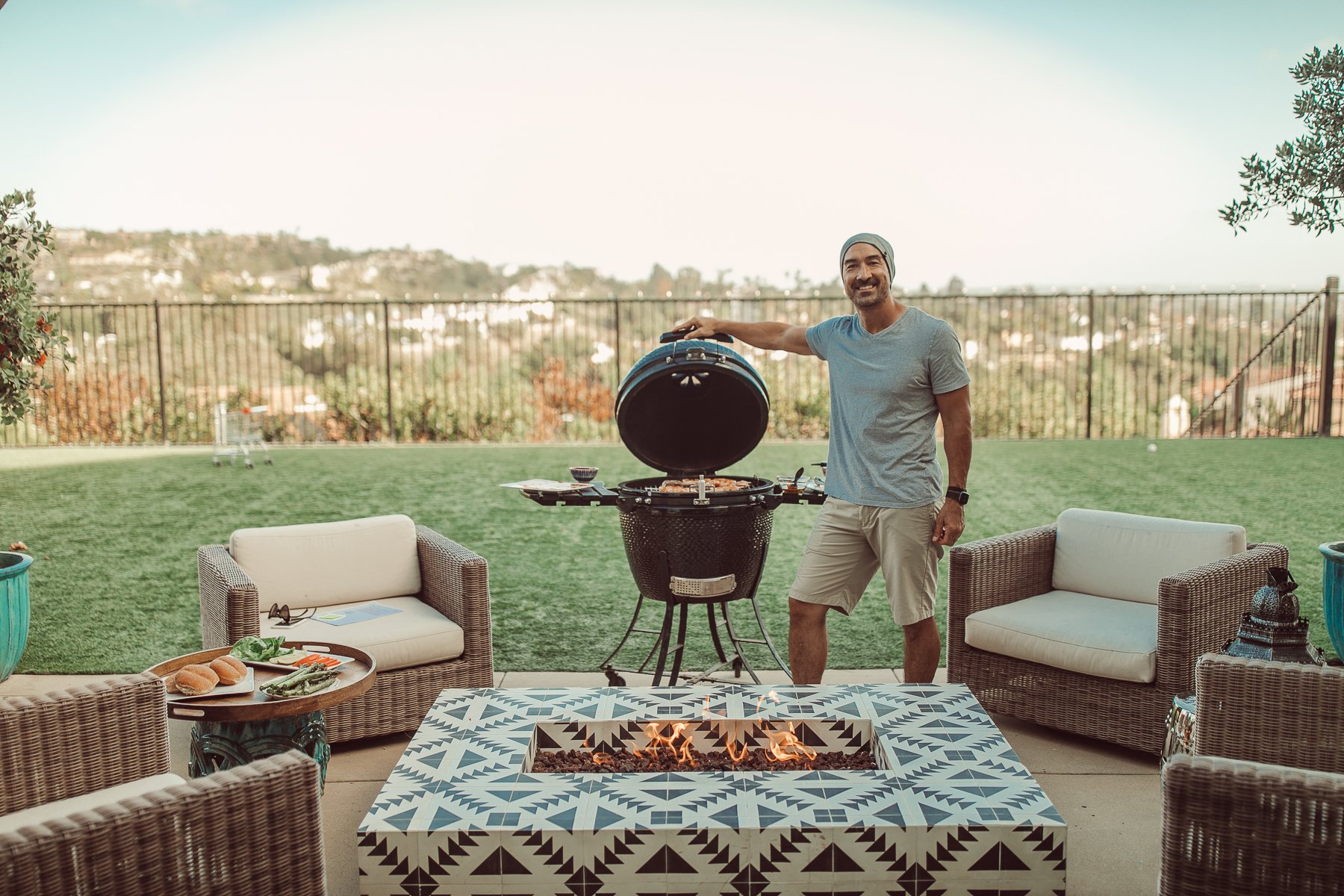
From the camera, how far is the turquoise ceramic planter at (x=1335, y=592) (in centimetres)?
382

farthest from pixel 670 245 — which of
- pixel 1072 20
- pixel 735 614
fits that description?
pixel 735 614

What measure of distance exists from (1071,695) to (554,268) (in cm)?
2012

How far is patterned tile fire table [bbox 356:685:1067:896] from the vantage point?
6.94ft

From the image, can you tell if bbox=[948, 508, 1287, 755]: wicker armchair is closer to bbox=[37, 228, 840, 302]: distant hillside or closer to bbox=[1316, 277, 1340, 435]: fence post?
bbox=[1316, 277, 1340, 435]: fence post

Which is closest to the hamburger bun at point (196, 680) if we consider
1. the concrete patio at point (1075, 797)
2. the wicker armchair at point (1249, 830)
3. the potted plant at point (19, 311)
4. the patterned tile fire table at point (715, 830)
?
the concrete patio at point (1075, 797)

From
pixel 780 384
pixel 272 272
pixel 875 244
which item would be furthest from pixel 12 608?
pixel 272 272

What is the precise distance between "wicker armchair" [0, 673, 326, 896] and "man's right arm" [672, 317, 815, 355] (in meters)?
2.18

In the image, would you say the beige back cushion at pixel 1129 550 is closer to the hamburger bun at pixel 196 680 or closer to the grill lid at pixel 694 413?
the grill lid at pixel 694 413

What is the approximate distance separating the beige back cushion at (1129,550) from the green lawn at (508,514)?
97 cm

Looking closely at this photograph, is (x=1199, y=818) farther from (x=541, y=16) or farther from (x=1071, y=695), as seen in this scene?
(x=541, y=16)

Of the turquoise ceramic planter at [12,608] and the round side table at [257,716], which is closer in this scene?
the round side table at [257,716]

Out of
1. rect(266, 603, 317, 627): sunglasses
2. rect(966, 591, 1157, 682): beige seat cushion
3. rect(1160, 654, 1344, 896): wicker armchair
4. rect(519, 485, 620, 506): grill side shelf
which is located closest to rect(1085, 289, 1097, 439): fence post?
rect(966, 591, 1157, 682): beige seat cushion

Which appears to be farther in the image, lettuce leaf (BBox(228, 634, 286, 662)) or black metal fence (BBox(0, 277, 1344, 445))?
black metal fence (BBox(0, 277, 1344, 445))

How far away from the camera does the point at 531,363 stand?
44.5ft
